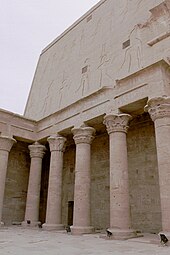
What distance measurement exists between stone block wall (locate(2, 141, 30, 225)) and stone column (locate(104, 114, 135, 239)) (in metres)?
7.99

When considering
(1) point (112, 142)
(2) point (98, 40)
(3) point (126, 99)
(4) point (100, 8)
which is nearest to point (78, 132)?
(1) point (112, 142)

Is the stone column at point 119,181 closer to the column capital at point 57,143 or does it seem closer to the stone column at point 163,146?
the stone column at point 163,146

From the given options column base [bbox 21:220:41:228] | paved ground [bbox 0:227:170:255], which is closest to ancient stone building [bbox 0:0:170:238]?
column base [bbox 21:220:41:228]

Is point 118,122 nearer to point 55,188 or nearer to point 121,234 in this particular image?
point 121,234

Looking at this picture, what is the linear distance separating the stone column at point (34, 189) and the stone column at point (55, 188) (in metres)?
1.56

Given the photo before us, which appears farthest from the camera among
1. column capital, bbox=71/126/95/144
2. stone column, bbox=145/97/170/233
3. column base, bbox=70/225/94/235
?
column capital, bbox=71/126/95/144

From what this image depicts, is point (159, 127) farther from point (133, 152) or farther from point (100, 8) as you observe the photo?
point (100, 8)

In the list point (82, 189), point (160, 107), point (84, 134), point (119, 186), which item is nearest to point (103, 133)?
point (84, 134)

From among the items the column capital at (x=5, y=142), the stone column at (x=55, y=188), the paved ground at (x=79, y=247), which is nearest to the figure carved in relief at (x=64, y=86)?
the stone column at (x=55, y=188)

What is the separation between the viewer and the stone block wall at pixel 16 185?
14547 millimetres

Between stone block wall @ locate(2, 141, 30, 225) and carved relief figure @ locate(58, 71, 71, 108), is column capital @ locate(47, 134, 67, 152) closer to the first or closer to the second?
stone block wall @ locate(2, 141, 30, 225)

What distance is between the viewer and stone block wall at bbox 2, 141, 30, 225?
1455cm

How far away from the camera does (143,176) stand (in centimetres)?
1152

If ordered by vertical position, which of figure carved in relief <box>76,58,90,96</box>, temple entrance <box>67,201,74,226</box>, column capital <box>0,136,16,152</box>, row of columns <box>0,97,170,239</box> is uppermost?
figure carved in relief <box>76,58,90,96</box>
